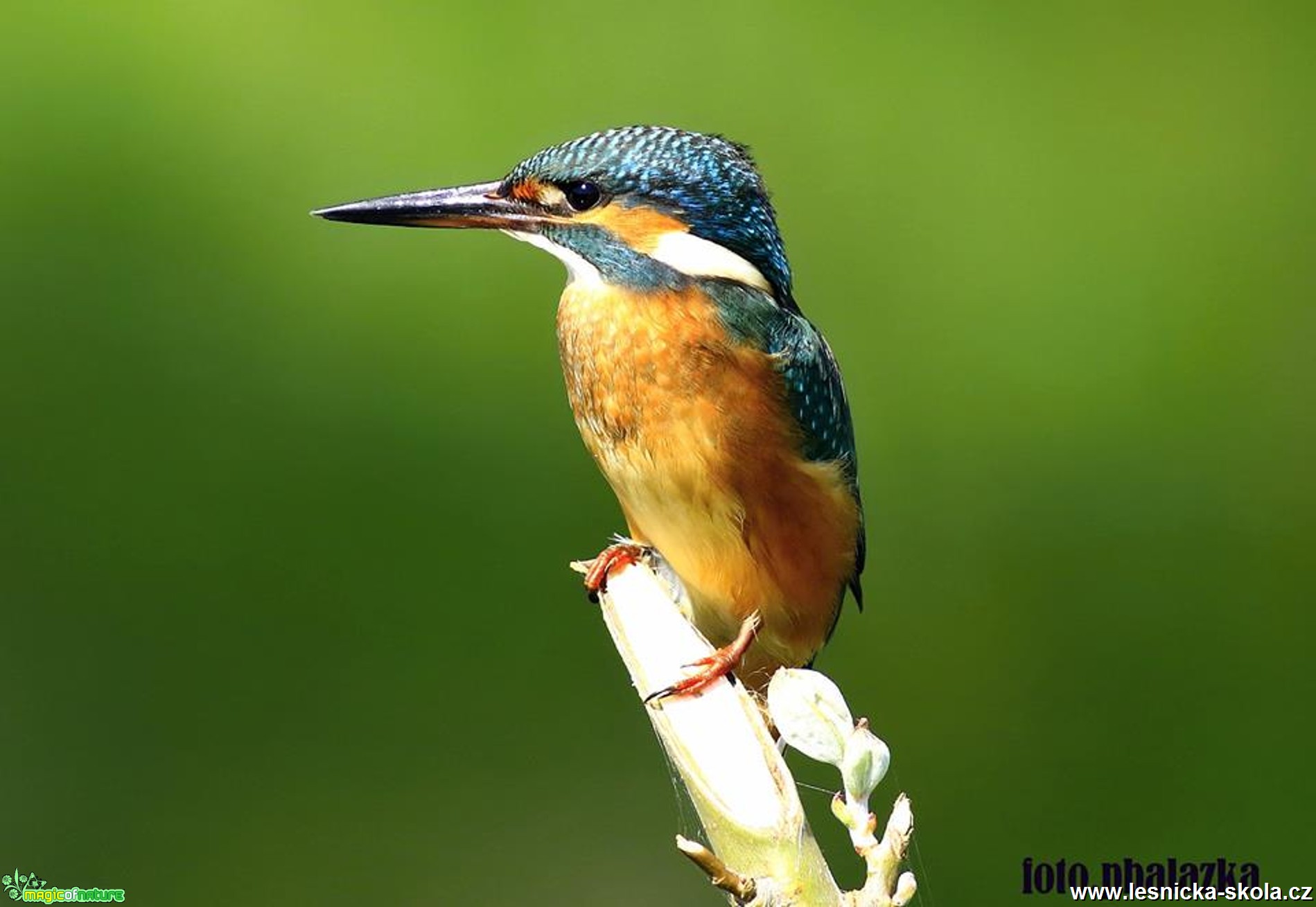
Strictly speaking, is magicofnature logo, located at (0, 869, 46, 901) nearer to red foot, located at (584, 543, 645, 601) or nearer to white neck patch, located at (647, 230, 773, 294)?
red foot, located at (584, 543, 645, 601)

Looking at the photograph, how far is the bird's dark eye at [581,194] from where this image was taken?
1953 mm

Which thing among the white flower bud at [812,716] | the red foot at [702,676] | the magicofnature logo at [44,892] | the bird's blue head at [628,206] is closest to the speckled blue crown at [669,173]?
the bird's blue head at [628,206]

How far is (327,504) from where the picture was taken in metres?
2.76

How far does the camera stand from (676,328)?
77.7 inches

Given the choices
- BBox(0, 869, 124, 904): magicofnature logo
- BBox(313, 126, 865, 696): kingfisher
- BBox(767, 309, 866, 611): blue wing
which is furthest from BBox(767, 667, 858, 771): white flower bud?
BBox(0, 869, 124, 904): magicofnature logo

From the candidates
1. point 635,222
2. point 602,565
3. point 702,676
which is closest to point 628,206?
point 635,222

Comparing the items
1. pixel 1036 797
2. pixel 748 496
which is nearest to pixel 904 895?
pixel 748 496

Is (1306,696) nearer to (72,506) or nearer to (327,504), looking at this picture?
(327,504)

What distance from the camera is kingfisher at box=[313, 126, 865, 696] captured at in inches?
76.9

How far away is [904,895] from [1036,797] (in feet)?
5.59

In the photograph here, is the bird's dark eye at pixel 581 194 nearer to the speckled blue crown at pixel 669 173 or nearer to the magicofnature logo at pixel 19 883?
the speckled blue crown at pixel 669 173

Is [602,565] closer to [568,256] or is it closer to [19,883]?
[568,256]

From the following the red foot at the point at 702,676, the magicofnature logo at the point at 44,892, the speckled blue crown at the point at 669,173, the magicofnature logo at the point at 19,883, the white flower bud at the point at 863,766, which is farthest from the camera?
the magicofnature logo at the point at 19,883

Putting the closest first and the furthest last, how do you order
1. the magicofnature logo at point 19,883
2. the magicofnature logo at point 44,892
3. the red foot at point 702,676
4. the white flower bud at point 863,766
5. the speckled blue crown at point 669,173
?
the white flower bud at point 863,766
the red foot at point 702,676
the speckled blue crown at point 669,173
the magicofnature logo at point 44,892
the magicofnature logo at point 19,883
